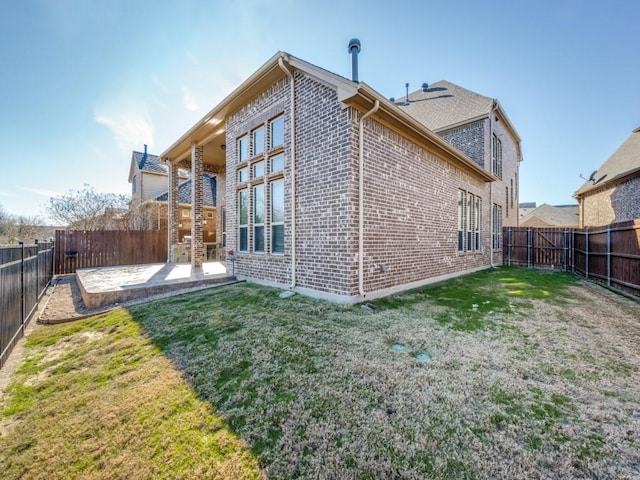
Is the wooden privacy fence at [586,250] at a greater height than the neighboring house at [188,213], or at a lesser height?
lesser

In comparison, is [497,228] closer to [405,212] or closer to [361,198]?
[405,212]

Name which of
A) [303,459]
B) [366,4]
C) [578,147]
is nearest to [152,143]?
[366,4]

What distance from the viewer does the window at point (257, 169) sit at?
23.4ft

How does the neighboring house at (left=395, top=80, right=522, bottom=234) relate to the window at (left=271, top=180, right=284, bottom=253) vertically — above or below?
above

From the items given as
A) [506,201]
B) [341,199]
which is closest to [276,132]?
[341,199]

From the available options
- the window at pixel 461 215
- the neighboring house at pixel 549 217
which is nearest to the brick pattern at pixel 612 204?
the window at pixel 461 215

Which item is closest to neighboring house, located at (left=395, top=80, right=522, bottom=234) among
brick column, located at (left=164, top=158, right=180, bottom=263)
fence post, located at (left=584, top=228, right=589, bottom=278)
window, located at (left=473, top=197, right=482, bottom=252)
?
window, located at (left=473, top=197, right=482, bottom=252)

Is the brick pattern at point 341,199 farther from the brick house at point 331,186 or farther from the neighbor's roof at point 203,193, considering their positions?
the neighbor's roof at point 203,193

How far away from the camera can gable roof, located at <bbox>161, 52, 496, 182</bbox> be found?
16.4 ft

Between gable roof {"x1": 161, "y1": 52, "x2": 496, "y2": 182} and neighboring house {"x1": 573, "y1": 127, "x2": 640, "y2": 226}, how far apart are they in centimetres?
1137

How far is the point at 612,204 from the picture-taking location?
16.4 metres

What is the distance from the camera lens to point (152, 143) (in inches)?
837

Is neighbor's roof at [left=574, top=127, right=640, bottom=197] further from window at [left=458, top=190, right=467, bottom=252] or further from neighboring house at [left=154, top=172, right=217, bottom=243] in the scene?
neighboring house at [left=154, top=172, right=217, bottom=243]

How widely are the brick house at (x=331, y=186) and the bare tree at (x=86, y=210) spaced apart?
10647 mm
